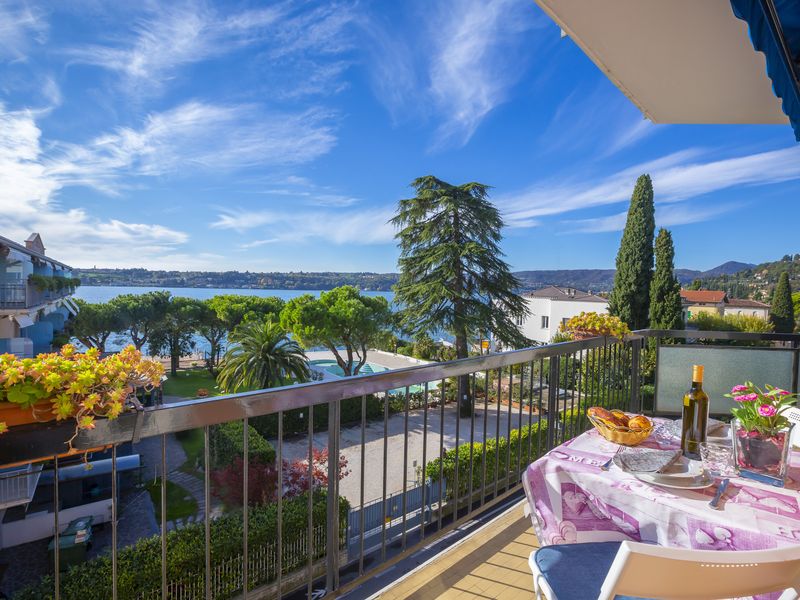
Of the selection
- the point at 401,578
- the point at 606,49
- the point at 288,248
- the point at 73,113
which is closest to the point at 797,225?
the point at 606,49

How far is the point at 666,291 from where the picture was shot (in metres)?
16.3

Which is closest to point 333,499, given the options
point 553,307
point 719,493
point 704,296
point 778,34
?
point 719,493

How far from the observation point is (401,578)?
1693mm

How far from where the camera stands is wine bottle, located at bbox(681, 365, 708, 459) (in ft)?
4.37

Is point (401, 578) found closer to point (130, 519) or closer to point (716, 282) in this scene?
point (130, 519)

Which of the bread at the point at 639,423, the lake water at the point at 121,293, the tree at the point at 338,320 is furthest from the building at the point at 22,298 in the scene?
the bread at the point at 639,423

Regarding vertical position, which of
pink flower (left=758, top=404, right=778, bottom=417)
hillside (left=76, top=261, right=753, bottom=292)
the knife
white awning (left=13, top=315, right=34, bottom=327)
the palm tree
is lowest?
the palm tree

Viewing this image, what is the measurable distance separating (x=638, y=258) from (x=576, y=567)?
18250mm

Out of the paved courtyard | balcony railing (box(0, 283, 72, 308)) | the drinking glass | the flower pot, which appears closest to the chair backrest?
the drinking glass

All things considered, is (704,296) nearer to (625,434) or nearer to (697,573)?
(625,434)

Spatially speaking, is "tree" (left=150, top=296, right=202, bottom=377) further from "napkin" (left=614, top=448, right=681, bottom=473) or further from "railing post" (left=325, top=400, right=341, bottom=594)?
"napkin" (left=614, top=448, right=681, bottom=473)

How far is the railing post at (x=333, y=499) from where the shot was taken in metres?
1.42

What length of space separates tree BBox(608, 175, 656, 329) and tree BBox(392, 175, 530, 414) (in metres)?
4.69

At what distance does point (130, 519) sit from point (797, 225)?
2799 cm
